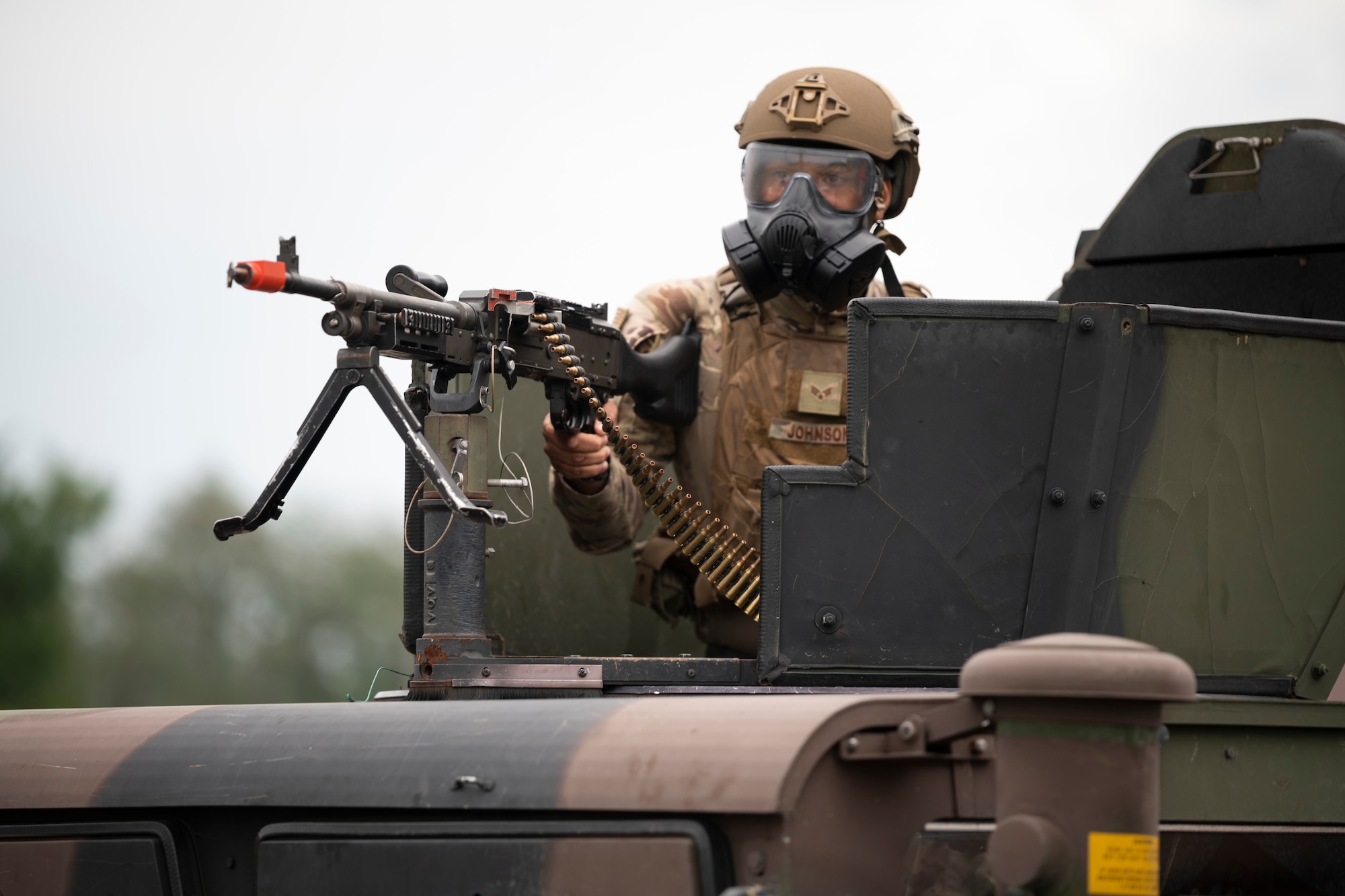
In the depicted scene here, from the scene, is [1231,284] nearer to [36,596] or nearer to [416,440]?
[416,440]

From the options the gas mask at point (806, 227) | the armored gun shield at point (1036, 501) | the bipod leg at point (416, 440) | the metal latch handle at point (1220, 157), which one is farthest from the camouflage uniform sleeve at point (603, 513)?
the metal latch handle at point (1220, 157)

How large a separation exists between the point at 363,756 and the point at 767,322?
2229 mm

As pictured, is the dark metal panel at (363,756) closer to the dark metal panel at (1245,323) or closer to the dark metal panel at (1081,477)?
the dark metal panel at (1081,477)

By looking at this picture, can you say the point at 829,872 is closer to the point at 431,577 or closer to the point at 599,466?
the point at 431,577

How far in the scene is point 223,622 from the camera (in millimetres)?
17688

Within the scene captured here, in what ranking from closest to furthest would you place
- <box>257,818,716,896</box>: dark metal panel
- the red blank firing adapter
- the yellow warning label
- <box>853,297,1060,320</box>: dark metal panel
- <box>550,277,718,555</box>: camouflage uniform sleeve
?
1. the yellow warning label
2. <box>257,818,716,896</box>: dark metal panel
3. the red blank firing adapter
4. <box>853,297,1060,320</box>: dark metal panel
5. <box>550,277,718,555</box>: camouflage uniform sleeve

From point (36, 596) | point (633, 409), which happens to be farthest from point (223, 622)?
point (633, 409)

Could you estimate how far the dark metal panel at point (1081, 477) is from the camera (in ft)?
11.8

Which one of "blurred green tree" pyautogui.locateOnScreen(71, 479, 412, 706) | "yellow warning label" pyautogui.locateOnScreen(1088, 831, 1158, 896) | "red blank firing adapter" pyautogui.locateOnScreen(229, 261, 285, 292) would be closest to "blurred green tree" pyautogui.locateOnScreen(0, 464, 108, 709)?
"blurred green tree" pyautogui.locateOnScreen(71, 479, 412, 706)

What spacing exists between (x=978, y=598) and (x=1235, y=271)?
1.72 m

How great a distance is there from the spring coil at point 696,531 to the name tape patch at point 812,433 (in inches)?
12.7

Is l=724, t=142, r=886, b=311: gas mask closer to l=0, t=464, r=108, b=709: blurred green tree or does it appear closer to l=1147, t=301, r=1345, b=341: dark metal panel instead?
l=1147, t=301, r=1345, b=341: dark metal panel

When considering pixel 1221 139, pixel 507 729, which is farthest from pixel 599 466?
pixel 1221 139

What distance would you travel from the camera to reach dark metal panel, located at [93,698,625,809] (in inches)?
116
